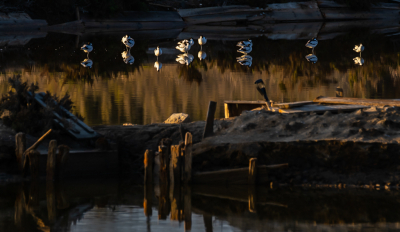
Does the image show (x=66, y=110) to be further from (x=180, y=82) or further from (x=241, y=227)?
(x=180, y=82)

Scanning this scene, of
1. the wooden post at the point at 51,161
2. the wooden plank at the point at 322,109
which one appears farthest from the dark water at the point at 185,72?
the wooden post at the point at 51,161

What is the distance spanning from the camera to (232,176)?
34.4 feet

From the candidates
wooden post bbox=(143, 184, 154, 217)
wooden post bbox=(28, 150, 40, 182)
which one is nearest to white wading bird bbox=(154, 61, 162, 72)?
wooden post bbox=(28, 150, 40, 182)

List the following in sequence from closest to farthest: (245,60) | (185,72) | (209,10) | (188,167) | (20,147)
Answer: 1. (188,167)
2. (20,147)
3. (185,72)
4. (245,60)
5. (209,10)

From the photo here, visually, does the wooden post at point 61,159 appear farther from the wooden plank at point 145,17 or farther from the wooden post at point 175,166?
the wooden plank at point 145,17

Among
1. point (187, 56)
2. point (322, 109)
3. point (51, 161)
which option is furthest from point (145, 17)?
point (51, 161)

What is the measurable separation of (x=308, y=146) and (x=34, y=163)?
15.0ft

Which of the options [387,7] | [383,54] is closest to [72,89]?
[383,54]

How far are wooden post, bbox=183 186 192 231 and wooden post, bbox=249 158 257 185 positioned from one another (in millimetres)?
1031

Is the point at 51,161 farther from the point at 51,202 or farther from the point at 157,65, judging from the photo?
the point at 157,65

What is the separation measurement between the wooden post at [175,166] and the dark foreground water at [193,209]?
0.32 metres

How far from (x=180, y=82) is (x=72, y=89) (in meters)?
4.30

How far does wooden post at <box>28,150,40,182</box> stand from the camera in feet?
34.8

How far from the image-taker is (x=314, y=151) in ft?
→ 34.9
